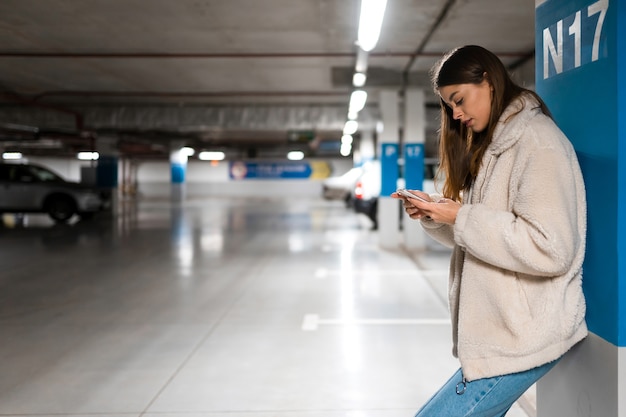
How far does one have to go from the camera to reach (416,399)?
142 inches

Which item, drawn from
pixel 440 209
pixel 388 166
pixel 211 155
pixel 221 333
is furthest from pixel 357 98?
pixel 211 155

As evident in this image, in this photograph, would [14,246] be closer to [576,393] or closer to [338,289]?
[338,289]

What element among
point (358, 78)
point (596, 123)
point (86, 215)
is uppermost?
point (358, 78)

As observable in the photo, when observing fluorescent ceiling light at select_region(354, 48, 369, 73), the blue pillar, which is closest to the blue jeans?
fluorescent ceiling light at select_region(354, 48, 369, 73)

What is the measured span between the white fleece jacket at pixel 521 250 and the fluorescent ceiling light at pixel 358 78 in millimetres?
9012

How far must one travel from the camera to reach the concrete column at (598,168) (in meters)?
1.58

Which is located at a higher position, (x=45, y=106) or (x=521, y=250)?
(x=45, y=106)

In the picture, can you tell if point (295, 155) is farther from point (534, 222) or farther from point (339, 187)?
point (534, 222)

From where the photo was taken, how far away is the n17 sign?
165 cm

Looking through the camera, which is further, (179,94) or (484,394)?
(179,94)

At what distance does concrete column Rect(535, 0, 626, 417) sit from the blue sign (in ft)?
135

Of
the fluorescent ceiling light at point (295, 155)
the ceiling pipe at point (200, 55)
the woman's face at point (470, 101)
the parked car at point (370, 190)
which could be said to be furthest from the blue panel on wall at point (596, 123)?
the fluorescent ceiling light at point (295, 155)

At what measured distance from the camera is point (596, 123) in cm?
169

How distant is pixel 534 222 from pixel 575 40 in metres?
0.67
